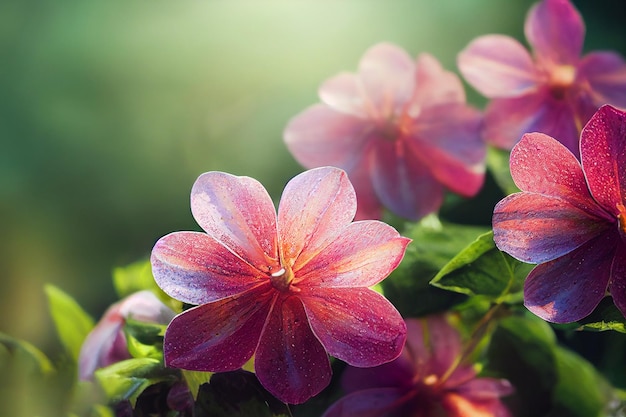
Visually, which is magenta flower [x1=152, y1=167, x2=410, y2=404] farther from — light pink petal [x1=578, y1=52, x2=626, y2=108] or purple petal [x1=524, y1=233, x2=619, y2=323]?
light pink petal [x1=578, y1=52, x2=626, y2=108]

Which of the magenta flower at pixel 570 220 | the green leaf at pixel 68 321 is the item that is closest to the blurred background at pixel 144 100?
the green leaf at pixel 68 321

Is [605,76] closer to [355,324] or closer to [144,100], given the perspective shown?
[355,324]

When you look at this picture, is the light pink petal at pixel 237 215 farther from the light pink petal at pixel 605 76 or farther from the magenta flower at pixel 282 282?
the light pink petal at pixel 605 76

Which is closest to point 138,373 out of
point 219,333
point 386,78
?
point 219,333

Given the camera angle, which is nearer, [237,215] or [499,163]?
[237,215]

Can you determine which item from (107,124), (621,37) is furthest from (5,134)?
(621,37)
